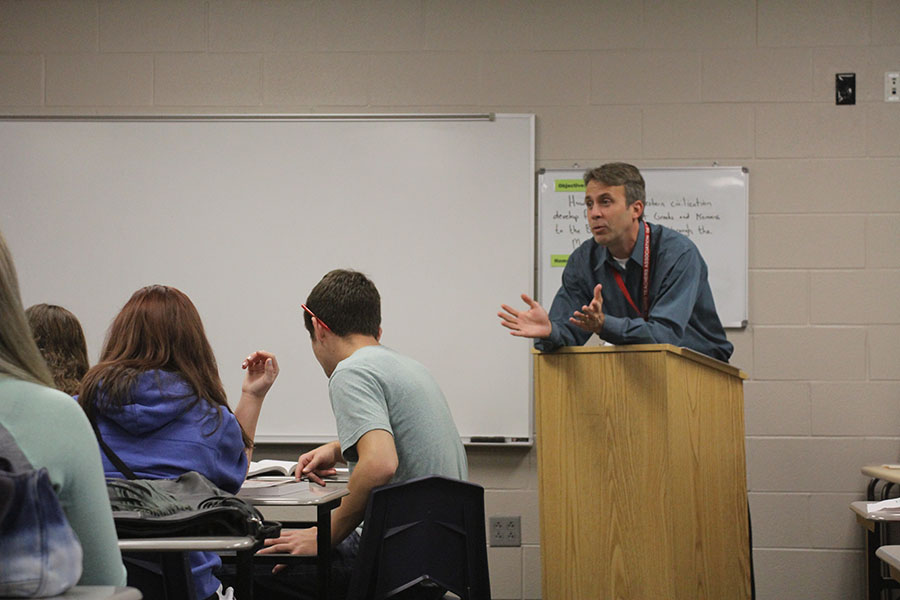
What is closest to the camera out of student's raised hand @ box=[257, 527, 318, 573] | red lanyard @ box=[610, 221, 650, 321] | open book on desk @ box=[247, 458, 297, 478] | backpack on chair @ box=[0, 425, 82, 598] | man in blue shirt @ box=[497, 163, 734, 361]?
backpack on chair @ box=[0, 425, 82, 598]

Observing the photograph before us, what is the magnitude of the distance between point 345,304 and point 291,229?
1.67 m

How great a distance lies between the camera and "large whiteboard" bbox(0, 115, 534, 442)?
4000mm

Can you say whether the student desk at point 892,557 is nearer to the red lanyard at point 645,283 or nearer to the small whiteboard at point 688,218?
the red lanyard at point 645,283

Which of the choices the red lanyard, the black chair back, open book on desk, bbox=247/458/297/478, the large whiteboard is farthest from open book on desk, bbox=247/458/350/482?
the large whiteboard

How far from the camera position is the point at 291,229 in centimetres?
407

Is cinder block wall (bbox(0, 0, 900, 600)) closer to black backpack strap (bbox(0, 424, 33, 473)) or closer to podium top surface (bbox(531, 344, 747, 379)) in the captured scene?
podium top surface (bbox(531, 344, 747, 379))

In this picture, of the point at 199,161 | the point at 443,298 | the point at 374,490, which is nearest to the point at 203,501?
the point at 374,490

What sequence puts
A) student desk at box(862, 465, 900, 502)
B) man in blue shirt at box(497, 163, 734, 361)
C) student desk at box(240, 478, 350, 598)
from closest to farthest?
student desk at box(240, 478, 350, 598), man in blue shirt at box(497, 163, 734, 361), student desk at box(862, 465, 900, 502)

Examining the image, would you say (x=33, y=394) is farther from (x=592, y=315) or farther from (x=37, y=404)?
(x=592, y=315)

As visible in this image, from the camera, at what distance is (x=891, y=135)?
396 cm

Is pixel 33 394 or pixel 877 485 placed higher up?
pixel 33 394

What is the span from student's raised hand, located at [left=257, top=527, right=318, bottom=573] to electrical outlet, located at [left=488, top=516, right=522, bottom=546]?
178 cm

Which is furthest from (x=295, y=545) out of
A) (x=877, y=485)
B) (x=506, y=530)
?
(x=877, y=485)

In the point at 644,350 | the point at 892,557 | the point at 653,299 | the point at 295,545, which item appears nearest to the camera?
the point at 892,557
